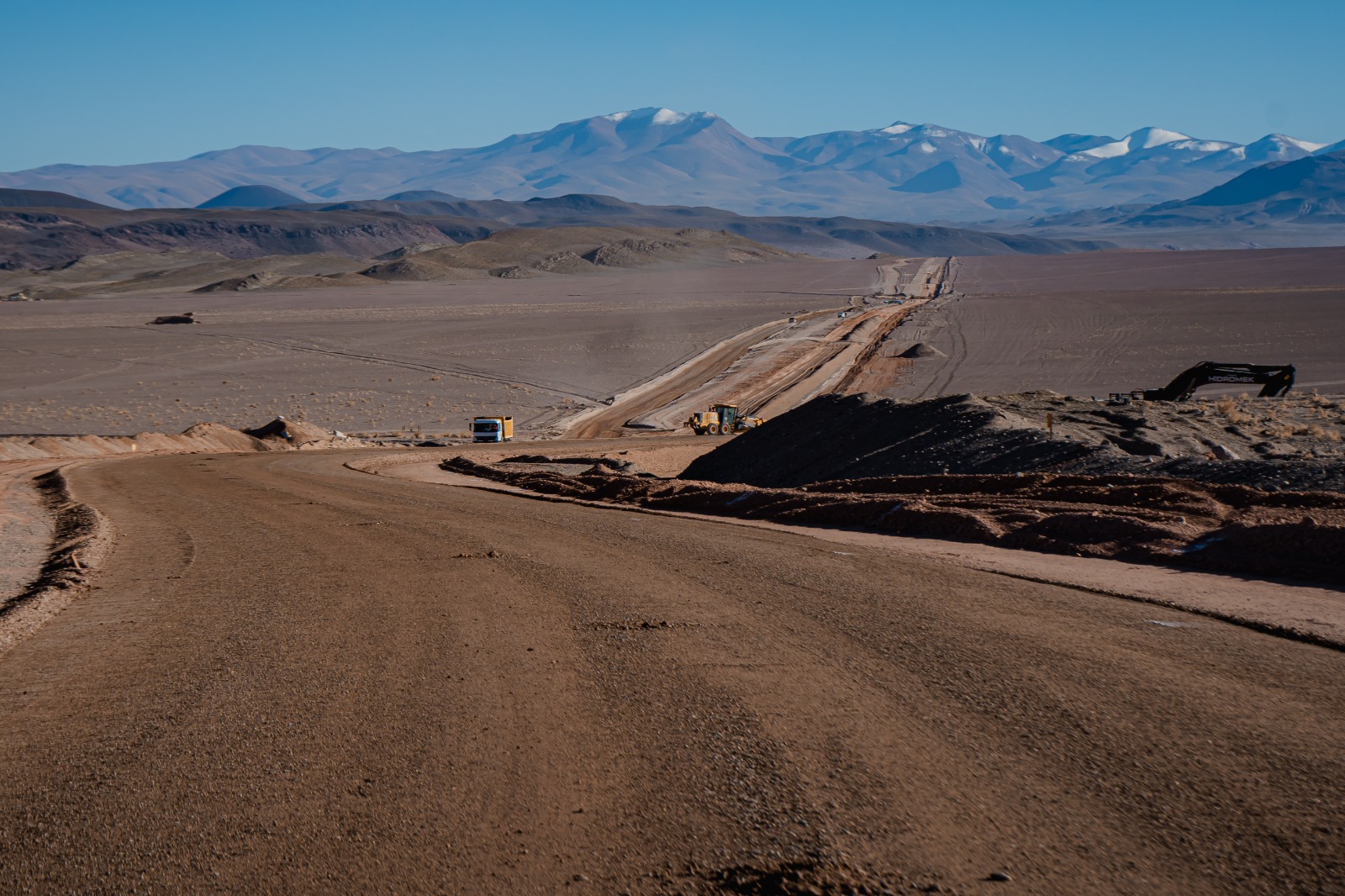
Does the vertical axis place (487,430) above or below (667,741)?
below

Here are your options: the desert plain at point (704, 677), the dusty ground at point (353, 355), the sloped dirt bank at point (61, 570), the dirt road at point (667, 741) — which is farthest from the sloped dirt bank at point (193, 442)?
the dirt road at point (667, 741)

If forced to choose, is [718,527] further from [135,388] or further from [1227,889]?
[135,388]

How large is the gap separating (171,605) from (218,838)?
16.6ft

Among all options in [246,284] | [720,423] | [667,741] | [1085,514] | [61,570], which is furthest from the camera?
[246,284]

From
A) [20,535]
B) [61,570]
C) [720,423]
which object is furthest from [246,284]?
[61,570]

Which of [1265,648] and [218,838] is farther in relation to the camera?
[1265,648]

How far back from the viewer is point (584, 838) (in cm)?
490

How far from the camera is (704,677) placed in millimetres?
6977

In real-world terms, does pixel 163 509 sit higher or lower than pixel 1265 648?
lower

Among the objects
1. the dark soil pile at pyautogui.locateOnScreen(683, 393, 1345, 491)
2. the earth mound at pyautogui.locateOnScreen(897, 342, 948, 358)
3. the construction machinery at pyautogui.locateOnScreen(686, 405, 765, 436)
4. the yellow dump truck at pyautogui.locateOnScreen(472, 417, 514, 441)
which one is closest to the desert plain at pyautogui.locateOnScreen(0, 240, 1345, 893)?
the dark soil pile at pyautogui.locateOnScreen(683, 393, 1345, 491)

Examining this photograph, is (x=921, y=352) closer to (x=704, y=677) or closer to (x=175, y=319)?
(x=704, y=677)

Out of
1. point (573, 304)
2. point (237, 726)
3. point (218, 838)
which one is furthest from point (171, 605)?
point (573, 304)

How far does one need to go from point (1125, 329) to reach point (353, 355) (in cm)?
4914

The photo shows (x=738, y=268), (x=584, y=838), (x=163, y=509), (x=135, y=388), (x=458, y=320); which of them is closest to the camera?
(x=584, y=838)
